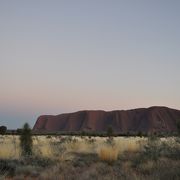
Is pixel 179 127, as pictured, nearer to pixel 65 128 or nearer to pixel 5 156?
pixel 5 156

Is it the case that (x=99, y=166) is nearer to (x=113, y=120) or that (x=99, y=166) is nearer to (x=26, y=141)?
(x=26, y=141)

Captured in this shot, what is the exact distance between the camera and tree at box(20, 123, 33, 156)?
20228 millimetres

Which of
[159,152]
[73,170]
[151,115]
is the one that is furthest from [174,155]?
[151,115]

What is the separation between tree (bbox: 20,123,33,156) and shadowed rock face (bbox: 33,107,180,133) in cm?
11886

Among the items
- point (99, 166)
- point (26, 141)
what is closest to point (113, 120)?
point (26, 141)

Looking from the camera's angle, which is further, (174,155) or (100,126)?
(100,126)

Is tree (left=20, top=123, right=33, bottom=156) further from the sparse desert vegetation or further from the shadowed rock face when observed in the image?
the shadowed rock face

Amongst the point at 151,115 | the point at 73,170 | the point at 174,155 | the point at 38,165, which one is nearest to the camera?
the point at 73,170

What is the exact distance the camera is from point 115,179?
11242mm

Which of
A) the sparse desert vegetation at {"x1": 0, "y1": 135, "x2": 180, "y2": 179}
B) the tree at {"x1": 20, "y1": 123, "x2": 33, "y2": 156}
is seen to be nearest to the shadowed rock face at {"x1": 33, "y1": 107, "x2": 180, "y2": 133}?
the tree at {"x1": 20, "y1": 123, "x2": 33, "y2": 156}

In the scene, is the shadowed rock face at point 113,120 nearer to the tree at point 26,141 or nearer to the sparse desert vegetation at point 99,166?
the tree at point 26,141

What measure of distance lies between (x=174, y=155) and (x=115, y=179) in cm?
701

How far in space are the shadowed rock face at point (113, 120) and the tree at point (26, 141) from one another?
4680 inches

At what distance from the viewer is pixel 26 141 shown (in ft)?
69.8
